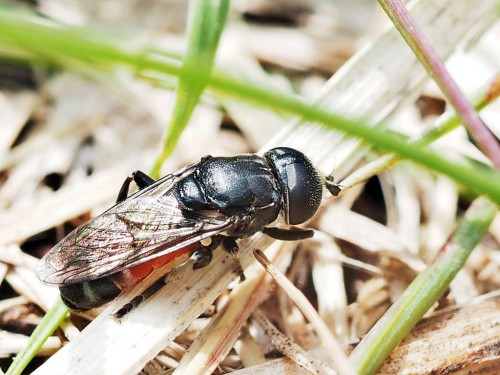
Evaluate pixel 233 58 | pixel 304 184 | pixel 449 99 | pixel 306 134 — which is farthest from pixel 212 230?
pixel 233 58

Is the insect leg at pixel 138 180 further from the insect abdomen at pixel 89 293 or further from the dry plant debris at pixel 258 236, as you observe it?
the insect abdomen at pixel 89 293

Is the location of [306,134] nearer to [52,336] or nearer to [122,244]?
[122,244]

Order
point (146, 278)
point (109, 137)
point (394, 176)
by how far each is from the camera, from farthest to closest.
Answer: point (109, 137), point (394, 176), point (146, 278)

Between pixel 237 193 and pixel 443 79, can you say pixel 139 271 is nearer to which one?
pixel 237 193

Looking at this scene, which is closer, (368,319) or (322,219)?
(368,319)

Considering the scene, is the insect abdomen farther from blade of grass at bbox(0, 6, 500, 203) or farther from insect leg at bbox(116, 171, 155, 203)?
blade of grass at bbox(0, 6, 500, 203)

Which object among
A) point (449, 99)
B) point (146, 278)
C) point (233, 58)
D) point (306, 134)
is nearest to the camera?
point (449, 99)

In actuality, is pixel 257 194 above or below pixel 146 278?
→ above

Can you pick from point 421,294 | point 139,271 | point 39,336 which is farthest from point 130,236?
point 421,294
